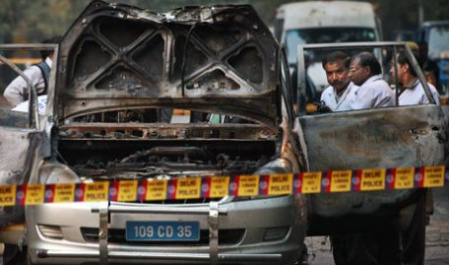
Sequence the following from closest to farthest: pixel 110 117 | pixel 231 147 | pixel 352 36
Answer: pixel 231 147 → pixel 110 117 → pixel 352 36

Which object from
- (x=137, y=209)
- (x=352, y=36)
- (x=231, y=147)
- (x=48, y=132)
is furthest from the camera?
(x=352, y=36)

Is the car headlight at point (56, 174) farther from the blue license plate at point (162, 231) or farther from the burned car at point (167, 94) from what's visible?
the blue license plate at point (162, 231)

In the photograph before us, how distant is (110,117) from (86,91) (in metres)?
1.97

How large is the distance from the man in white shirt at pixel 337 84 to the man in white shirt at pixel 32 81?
2518mm

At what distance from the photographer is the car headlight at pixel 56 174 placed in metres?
8.27

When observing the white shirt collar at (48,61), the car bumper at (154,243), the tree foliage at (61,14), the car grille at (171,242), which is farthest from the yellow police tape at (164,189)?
the tree foliage at (61,14)

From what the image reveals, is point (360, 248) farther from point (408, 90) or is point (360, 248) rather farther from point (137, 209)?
point (408, 90)

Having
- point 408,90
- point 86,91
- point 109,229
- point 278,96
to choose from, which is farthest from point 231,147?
point 408,90

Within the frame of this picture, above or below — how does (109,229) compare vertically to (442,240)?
above

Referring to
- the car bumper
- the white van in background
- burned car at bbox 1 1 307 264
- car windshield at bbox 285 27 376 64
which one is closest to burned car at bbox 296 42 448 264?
burned car at bbox 1 1 307 264

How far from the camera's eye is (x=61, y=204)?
8047mm

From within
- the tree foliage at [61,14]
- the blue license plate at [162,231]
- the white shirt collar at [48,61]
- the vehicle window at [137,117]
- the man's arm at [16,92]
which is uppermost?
the blue license plate at [162,231]

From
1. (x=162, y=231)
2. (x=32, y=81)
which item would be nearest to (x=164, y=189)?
(x=162, y=231)

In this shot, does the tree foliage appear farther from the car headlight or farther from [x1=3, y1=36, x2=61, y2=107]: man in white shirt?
the car headlight
